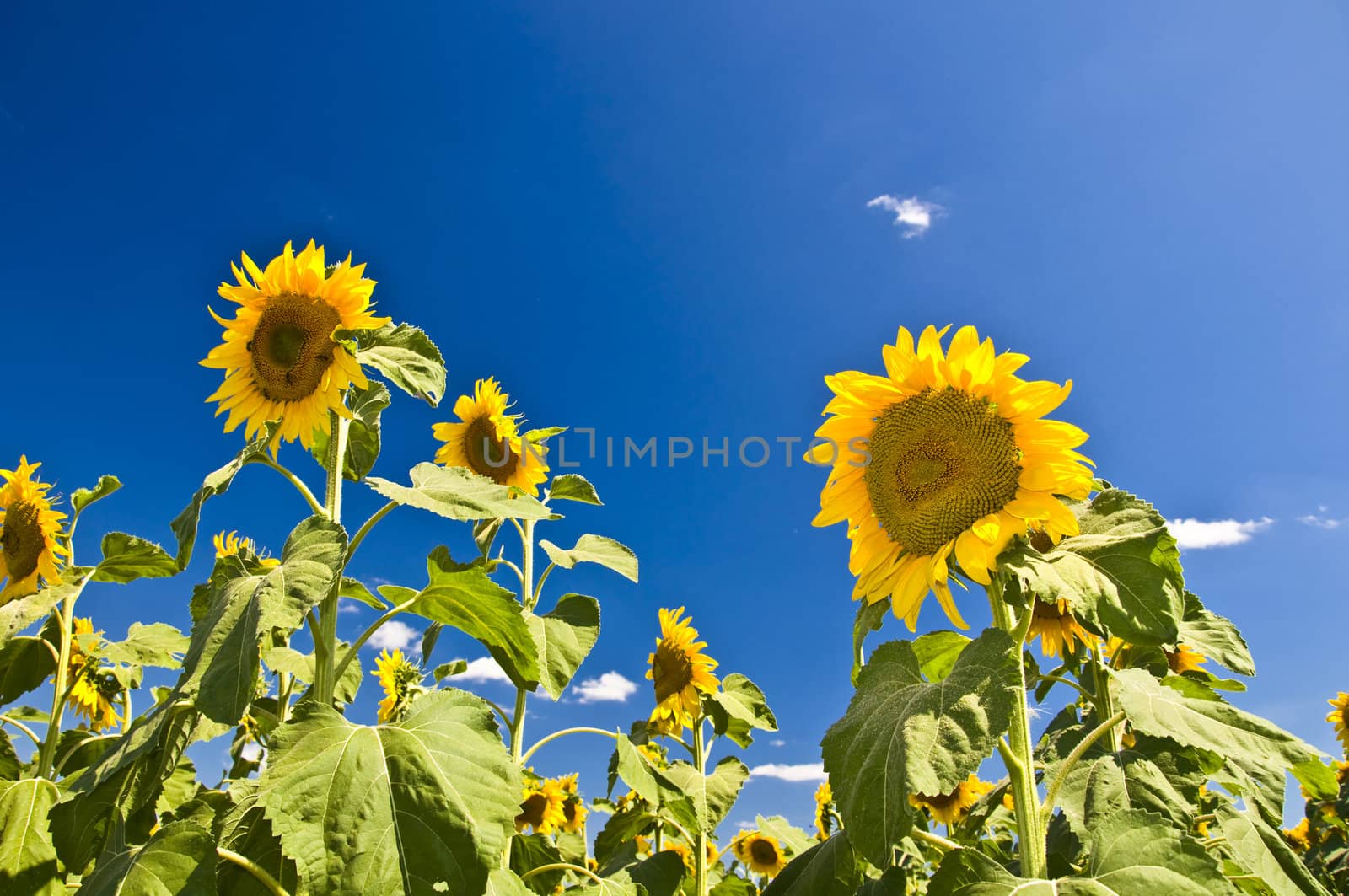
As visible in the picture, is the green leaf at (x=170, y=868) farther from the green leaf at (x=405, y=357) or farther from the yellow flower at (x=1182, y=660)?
the yellow flower at (x=1182, y=660)

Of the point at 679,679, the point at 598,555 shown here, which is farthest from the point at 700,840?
the point at 598,555

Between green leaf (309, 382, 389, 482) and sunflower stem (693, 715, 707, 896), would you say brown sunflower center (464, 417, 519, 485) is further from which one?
sunflower stem (693, 715, 707, 896)

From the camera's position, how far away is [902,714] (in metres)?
2.00

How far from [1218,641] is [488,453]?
11.7 feet

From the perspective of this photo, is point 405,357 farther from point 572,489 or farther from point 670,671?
point 670,671

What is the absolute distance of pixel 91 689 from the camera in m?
5.39

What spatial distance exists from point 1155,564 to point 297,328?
118 inches

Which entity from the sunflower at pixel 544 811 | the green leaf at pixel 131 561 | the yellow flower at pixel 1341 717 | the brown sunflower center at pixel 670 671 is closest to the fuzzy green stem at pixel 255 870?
the green leaf at pixel 131 561

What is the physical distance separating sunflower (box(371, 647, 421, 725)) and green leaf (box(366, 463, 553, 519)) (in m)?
1.48

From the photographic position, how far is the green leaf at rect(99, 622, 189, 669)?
4375mm

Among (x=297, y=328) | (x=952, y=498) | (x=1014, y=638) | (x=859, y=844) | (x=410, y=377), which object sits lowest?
(x=859, y=844)

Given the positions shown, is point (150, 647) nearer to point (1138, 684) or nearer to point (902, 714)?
point (902, 714)

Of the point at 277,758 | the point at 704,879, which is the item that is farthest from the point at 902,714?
the point at 704,879

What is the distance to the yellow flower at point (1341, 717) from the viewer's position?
8.16 meters
